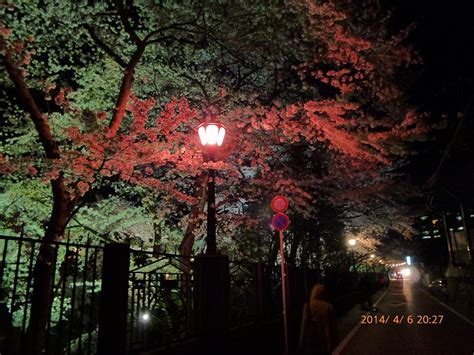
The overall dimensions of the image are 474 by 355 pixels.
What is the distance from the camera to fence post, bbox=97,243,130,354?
5430 millimetres

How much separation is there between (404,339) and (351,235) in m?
19.5

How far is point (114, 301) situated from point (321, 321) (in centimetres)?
411

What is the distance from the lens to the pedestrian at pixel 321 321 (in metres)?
7.12

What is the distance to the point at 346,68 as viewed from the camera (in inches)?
448

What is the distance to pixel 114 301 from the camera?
5586mm

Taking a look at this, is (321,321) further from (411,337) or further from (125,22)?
(125,22)

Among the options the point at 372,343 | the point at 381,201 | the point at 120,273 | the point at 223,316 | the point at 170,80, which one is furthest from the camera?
the point at 381,201

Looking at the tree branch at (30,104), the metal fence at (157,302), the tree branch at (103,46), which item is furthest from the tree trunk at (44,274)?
the tree branch at (103,46)

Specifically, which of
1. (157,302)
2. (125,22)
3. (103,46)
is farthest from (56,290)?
(125,22)

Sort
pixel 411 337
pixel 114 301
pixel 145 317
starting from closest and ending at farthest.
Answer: pixel 114 301 → pixel 145 317 → pixel 411 337

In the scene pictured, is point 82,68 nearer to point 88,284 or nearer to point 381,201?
point 88,284

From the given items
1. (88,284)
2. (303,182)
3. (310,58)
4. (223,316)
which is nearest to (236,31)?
(310,58)

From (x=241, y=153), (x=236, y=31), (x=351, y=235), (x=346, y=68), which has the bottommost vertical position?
(x=351, y=235)

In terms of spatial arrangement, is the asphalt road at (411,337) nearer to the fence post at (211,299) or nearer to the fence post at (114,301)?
the fence post at (211,299)
